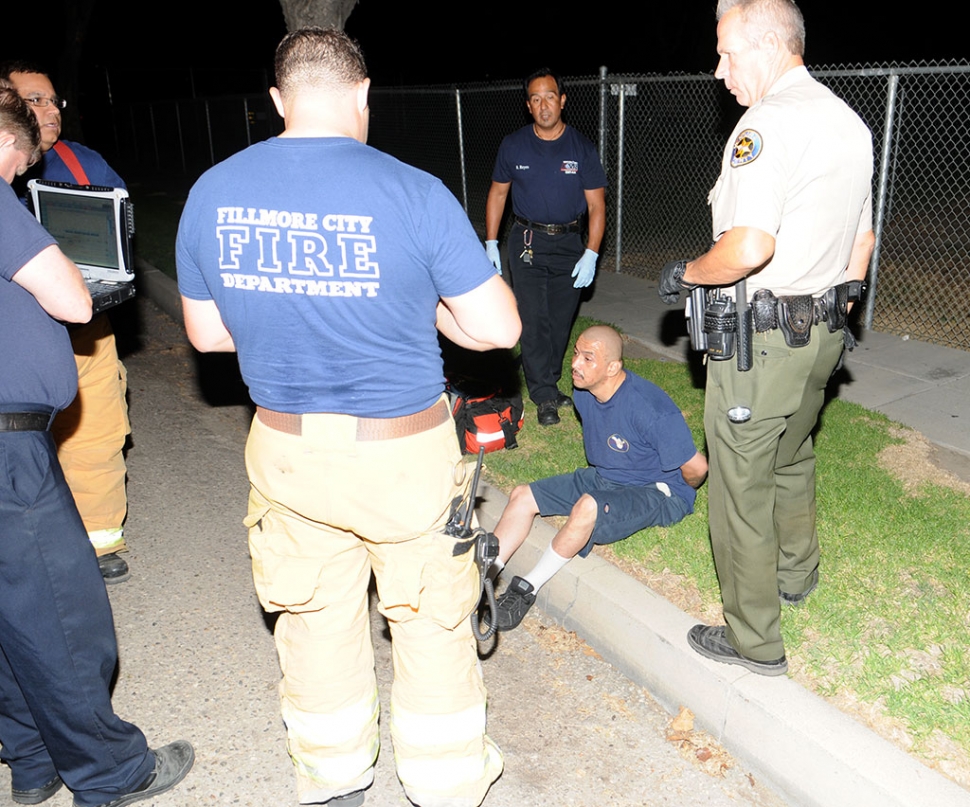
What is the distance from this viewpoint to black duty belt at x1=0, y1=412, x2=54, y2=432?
254 centimetres

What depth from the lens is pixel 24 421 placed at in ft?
8.45

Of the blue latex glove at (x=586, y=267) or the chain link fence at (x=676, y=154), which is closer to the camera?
the blue latex glove at (x=586, y=267)

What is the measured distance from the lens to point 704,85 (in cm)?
1773

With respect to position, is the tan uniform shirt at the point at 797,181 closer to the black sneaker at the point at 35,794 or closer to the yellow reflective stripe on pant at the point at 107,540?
the black sneaker at the point at 35,794

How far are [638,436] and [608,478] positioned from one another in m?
0.30

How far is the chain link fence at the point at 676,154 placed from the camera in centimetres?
841

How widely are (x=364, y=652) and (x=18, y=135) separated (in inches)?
74.8

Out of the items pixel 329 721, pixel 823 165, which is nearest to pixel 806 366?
pixel 823 165

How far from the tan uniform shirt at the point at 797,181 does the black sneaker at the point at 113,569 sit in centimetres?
320

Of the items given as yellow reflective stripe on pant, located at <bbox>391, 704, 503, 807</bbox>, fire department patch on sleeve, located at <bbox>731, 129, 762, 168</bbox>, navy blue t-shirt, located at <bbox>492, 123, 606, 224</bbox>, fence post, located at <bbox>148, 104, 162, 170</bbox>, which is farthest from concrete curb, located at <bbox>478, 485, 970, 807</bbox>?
fence post, located at <bbox>148, 104, 162, 170</bbox>

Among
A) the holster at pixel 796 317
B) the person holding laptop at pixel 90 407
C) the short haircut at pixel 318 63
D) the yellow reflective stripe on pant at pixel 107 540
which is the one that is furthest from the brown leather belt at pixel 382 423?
the yellow reflective stripe on pant at pixel 107 540

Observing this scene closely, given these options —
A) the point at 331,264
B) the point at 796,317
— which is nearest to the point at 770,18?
the point at 796,317

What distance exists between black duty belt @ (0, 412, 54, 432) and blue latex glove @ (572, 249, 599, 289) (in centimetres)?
376

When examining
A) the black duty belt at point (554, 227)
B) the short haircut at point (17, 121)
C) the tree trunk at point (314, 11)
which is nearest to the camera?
the short haircut at point (17, 121)
